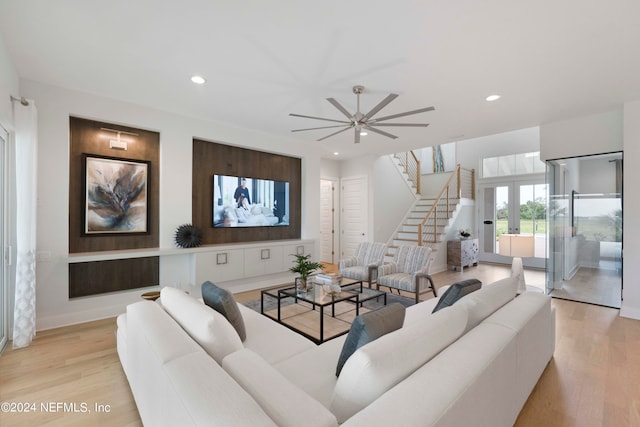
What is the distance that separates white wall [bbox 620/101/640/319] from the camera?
3859 mm

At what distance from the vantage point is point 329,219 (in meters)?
7.85

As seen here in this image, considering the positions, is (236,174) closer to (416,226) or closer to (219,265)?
(219,265)

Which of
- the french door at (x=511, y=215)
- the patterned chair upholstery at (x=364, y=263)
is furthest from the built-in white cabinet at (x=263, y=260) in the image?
the french door at (x=511, y=215)

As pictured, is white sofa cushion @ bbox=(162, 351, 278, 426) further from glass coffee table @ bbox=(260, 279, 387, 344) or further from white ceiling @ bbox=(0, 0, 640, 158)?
white ceiling @ bbox=(0, 0, 640, 158)

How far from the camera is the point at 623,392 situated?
222 centimetres

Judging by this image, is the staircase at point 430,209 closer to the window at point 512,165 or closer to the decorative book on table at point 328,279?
the window at point 512,165

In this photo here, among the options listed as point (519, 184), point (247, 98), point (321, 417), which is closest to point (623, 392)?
point (321, 417)

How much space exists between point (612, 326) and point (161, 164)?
6.13 m

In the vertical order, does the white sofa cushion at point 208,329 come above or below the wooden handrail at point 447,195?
below

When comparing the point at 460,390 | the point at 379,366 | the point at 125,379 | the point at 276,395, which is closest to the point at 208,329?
the point at 276,395

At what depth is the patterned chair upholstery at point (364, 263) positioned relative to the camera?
4.70 m

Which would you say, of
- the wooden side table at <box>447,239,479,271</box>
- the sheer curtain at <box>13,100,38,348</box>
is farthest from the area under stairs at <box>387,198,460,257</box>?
the sheer curtain at <box>13,100,38,348</box>

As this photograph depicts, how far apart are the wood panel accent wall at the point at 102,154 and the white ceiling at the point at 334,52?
506 mm

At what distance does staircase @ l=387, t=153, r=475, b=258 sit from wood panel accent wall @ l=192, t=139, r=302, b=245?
8.08 feet
